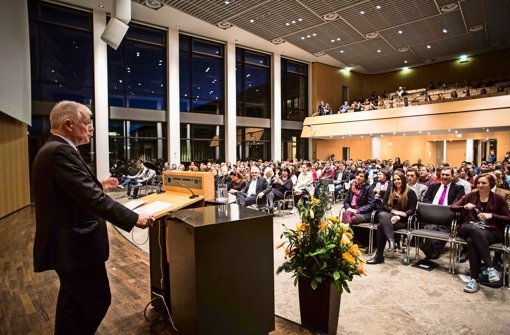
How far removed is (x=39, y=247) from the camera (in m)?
1.52

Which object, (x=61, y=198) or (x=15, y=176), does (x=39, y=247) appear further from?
(x=15, y=176)

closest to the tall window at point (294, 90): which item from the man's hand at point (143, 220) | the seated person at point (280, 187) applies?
the seated person at point (280, 187)

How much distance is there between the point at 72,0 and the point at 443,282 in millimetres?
11931

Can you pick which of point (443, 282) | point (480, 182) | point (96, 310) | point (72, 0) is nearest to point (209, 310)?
Answer: point (96, 310)

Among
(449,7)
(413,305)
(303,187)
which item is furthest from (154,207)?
(449,7)

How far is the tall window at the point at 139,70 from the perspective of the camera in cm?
1114

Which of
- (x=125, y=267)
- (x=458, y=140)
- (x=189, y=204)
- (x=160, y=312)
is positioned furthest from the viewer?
(x=458, y=140)

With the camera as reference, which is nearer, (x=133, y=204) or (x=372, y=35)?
(x=133, y=204)

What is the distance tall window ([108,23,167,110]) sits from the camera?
11.1 m

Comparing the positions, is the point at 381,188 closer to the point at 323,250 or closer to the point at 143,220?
the point at 323,250

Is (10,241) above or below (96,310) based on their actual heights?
below

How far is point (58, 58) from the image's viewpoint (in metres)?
9.95

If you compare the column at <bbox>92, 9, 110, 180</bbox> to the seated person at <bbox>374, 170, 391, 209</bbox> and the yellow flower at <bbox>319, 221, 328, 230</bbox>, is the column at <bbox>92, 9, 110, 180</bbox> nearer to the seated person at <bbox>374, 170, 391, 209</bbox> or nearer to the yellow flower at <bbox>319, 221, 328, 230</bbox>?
the seated person at <bbox>374, 170, 391, 209</bbox>

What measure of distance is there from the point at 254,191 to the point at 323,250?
459 centimetres
